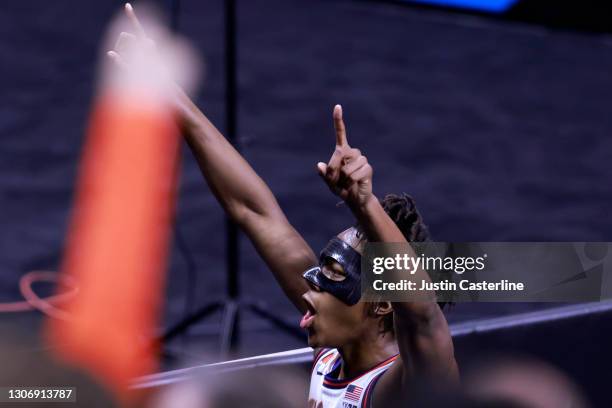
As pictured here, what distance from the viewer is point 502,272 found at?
198 centimetres

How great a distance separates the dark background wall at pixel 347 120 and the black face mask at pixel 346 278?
171 centimetres

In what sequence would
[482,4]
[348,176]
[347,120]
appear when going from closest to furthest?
[348,176] < [347,120] < [482,4]

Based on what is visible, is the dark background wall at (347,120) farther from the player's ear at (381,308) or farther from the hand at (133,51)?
the player's ear at (381,308)

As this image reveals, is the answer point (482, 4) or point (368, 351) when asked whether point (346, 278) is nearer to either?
point (368, 351)

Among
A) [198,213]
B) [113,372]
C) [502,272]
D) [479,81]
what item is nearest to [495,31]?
[479,81]

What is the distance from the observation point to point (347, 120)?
659cm

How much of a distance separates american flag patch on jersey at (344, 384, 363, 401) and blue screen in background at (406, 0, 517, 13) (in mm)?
5796

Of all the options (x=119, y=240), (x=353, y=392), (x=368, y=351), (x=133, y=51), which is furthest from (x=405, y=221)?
(x=119, y=240)

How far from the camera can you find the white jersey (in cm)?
192

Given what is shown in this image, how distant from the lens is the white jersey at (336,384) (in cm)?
192

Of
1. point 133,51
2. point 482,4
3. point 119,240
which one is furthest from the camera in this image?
point 482,4

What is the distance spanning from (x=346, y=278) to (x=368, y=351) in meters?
0.22

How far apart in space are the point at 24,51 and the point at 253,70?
6.82 ft

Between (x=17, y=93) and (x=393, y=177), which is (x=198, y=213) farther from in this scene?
(x=17, y=93)
